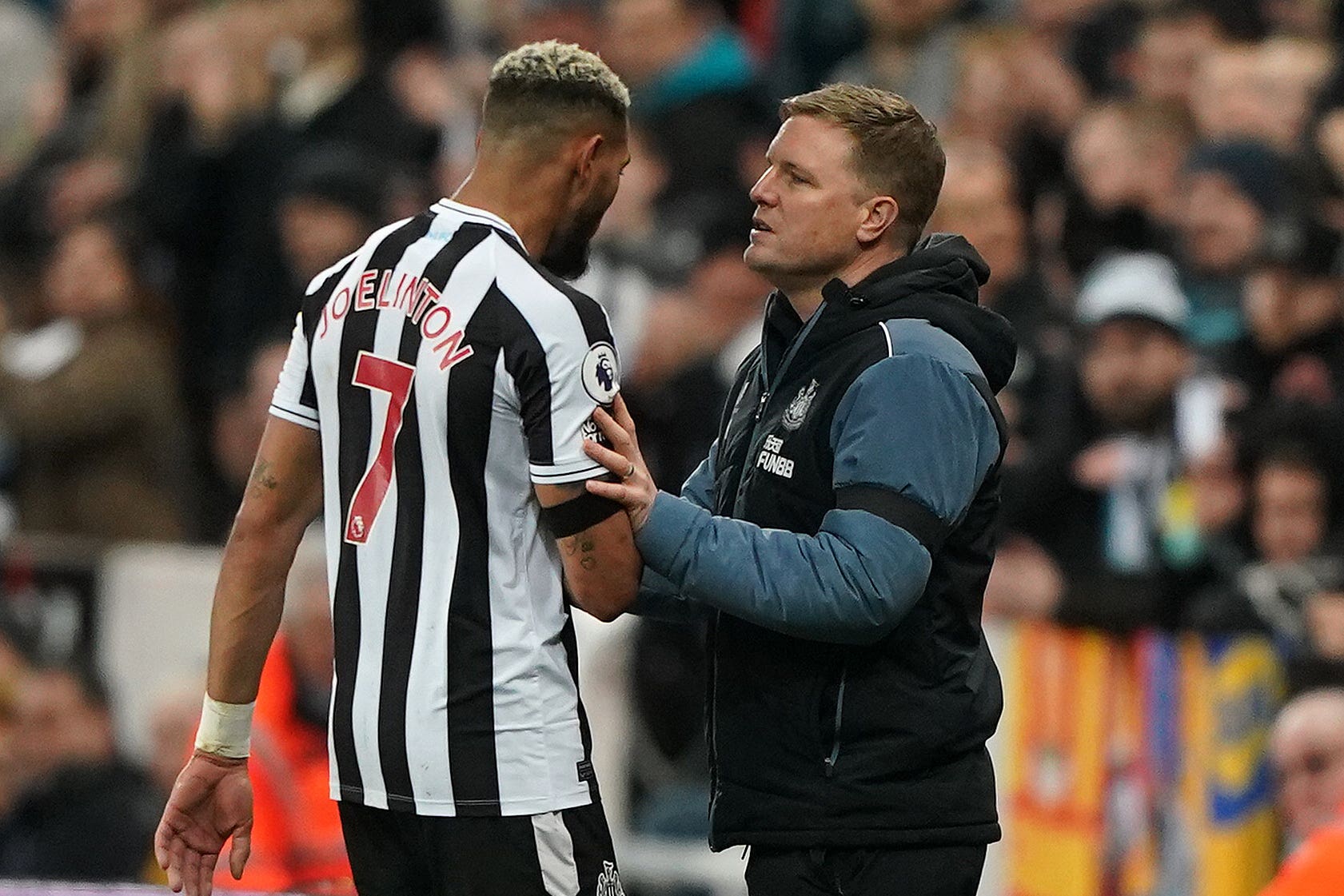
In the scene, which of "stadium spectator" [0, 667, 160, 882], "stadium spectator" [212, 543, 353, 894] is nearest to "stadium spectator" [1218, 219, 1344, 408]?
"stadium spectator" [212, 543, 353, 894]

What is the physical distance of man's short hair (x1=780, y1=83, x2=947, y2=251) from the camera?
13.0 feet

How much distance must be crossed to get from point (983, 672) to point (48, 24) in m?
10.8

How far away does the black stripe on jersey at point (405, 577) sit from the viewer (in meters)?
3.73

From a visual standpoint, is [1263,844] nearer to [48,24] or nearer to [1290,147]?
[1290,147]

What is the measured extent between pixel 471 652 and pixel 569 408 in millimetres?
426

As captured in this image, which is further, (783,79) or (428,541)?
(783,79)

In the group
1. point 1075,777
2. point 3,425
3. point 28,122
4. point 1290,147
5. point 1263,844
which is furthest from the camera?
point 28,122

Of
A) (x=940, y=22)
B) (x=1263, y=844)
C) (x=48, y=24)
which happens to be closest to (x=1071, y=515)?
(x=1263, y=844)

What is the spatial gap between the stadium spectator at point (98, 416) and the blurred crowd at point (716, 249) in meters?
0.02

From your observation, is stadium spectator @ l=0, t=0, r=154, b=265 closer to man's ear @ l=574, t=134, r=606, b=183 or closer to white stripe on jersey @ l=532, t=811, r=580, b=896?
man's ear @ l=574, t=134, r=606, b=183

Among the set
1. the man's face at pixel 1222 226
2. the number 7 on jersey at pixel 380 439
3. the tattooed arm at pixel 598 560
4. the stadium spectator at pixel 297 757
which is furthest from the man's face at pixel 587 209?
the man's face at pixel 1222 226

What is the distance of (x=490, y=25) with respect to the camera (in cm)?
1152

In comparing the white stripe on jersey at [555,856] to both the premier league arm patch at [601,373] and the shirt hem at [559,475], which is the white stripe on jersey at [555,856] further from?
the premier league arm patch at [601,373]

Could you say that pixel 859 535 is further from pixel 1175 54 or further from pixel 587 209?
pixel 1175 54
